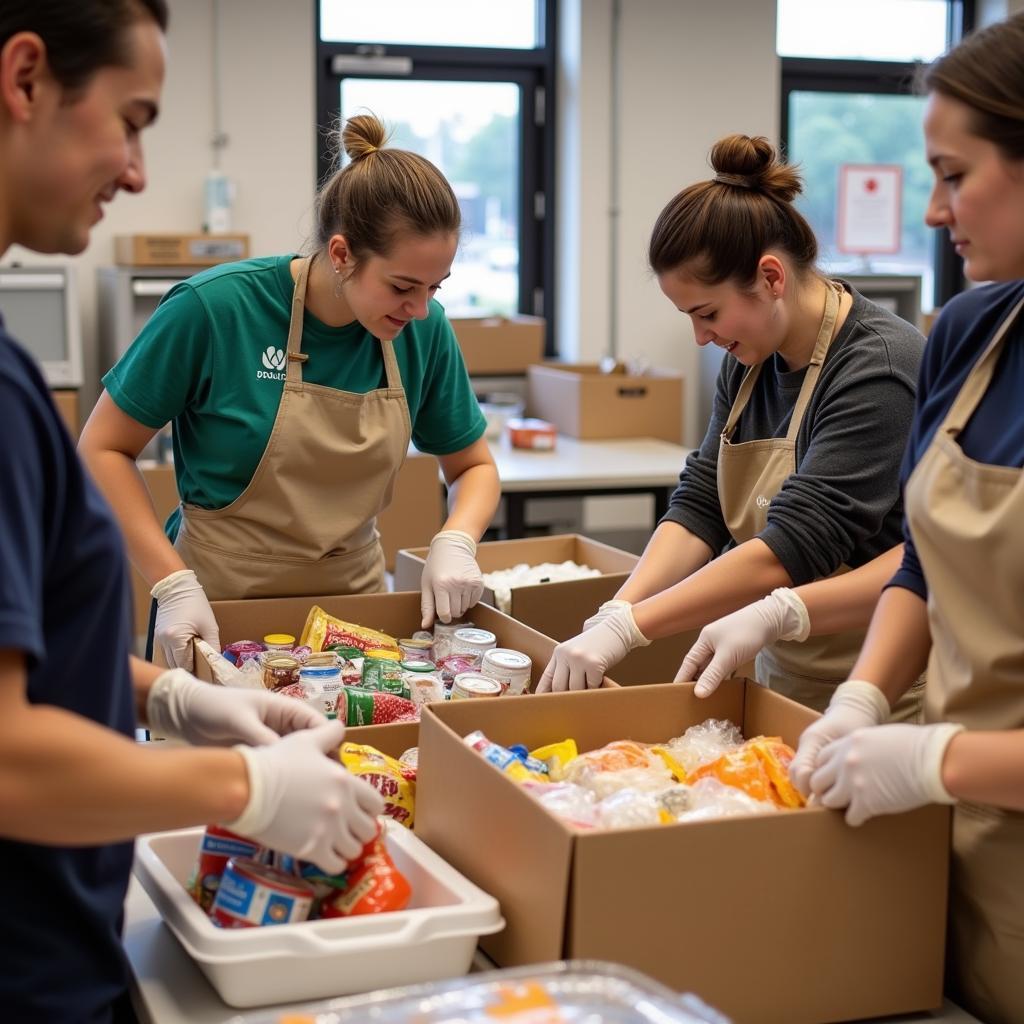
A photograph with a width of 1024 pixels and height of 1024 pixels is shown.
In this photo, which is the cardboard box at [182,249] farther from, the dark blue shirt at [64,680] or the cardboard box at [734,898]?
the dark blue shirt at [64,680]

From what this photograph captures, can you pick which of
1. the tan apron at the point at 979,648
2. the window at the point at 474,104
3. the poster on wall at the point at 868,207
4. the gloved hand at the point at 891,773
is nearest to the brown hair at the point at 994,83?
the tan apron at the point at 979,648

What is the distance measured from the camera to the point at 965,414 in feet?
4.36

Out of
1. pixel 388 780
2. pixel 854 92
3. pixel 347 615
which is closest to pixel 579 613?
pixel 347 615

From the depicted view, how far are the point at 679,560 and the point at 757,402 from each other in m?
0.30

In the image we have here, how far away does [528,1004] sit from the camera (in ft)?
3.14

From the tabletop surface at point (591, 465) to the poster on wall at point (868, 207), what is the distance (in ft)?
6.92

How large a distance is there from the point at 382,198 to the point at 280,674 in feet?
2.49

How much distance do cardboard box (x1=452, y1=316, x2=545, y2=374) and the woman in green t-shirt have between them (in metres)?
2.90

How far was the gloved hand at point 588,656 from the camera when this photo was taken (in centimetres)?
176

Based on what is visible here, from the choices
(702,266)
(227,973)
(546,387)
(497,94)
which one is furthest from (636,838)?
(497,94)

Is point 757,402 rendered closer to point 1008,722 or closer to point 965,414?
point 965,414

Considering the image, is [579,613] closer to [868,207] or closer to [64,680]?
[64,680]

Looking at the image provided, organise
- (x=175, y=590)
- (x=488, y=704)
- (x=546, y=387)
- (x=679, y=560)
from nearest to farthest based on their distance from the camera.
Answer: (x=488, y=704) < (x=175, y=590) < (x=679, y=560) < (x=546, y=387)

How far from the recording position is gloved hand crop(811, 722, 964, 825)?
46.6 inches
